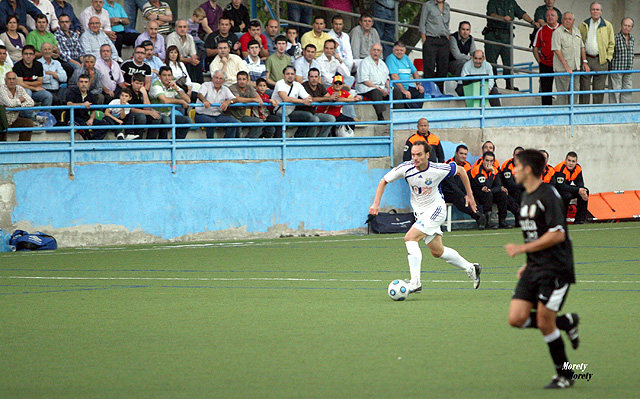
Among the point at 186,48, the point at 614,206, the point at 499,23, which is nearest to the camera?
the point at 186,48

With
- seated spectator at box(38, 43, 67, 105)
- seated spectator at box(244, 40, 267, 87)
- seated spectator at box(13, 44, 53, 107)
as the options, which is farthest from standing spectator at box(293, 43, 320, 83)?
seated spectator at box(13, 44, 53, 107)

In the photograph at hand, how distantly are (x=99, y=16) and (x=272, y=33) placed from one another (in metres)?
4.14

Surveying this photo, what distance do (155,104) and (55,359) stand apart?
1160 centimetres

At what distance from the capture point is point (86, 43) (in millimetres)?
19109

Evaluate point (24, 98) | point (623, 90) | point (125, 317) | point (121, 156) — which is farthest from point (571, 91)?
point (125, 317)

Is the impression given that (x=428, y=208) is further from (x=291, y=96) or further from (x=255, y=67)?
(x=255, y=67)

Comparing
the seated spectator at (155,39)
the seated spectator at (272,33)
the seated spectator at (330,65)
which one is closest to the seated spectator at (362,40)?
the seated spectator at (330,65)

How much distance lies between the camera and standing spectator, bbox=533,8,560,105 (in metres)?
22.3

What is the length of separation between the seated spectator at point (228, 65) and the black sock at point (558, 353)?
14.5 m

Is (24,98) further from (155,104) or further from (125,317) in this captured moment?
(125,317)

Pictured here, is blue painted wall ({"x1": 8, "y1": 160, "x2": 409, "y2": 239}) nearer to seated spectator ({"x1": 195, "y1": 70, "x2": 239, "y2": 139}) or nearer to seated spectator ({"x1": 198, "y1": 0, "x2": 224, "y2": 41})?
seated spectator ({"x1": 195, "y1": 70, "x2": 239, "y2": 139})

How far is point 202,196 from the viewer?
19766 mm

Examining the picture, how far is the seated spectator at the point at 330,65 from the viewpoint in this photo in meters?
20.7

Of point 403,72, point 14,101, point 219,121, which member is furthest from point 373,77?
point 14,101
